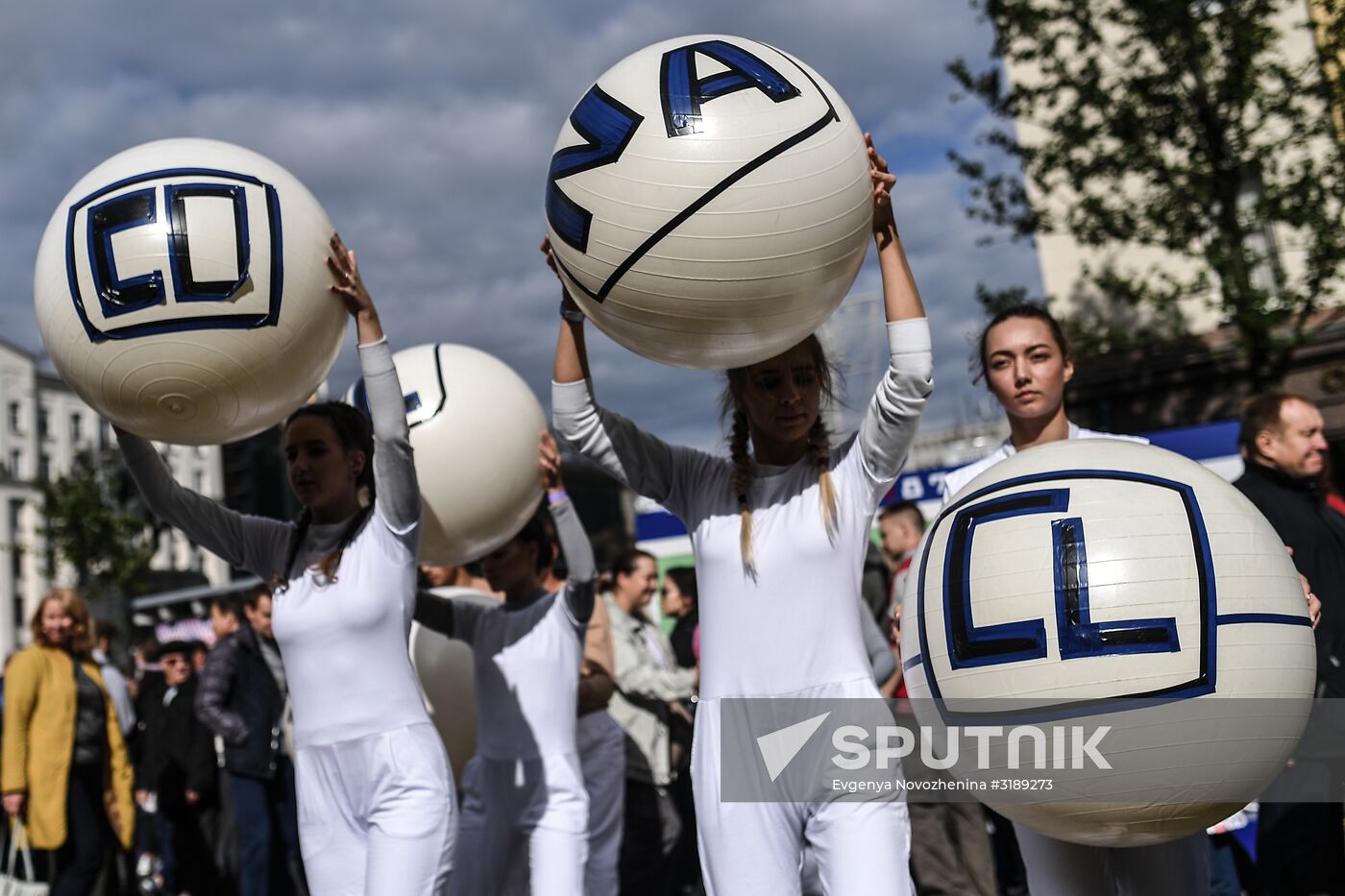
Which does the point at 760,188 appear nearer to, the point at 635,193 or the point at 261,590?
the point at 635,193

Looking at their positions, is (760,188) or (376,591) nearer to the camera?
(760,188)

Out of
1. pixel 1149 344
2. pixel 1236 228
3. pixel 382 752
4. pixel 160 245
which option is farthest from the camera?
pixel 1149 344

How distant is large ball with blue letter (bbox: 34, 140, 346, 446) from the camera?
10.4 ft

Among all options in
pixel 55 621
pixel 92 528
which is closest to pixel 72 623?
pixel 55 621

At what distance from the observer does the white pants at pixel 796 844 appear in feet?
9.39

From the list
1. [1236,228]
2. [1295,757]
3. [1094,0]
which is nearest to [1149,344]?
[1236,228]

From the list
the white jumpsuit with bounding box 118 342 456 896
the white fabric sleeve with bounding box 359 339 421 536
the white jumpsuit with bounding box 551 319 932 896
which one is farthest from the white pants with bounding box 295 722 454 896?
the white jumpsuit with bounding box 551 319 932 896

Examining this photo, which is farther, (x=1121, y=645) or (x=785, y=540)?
(x=785, y=540)

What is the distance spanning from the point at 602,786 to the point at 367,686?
211cm

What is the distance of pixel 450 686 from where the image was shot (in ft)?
17.1

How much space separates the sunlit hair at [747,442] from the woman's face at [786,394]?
32mm

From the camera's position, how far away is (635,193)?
9.04 feet

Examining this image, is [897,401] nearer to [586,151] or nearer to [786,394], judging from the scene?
[786,394]

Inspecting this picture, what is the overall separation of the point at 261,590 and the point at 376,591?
4.21m
